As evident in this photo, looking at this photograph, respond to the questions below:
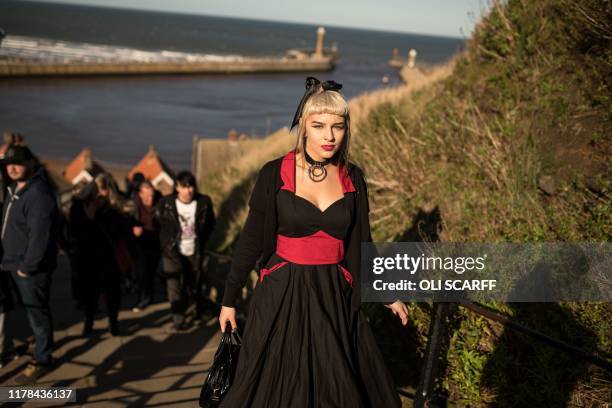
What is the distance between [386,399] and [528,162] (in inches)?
149

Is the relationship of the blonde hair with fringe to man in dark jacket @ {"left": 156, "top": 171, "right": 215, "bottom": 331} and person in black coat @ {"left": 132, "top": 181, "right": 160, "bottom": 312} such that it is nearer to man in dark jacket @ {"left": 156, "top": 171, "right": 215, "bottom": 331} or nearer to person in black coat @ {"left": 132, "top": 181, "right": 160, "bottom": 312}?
man in dark jacket @ {"left": 156, "top": 171, "right": 215, "bottom": 331}

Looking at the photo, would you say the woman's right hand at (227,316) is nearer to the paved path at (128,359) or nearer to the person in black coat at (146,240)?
the paved path at (128,359)

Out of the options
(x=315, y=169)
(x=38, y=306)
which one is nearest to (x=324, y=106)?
(x=315, y=169)

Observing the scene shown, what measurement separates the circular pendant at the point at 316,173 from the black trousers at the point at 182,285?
3346 mm

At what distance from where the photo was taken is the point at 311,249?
2.53 meters

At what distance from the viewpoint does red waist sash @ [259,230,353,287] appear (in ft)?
8.30

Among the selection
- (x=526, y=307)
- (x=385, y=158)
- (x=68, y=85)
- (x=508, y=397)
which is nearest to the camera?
(x=508, y=397)

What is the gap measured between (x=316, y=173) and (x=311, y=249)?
16.0 inches

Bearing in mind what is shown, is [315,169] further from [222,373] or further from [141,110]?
[141,110]

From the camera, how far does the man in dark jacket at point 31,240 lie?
409cm

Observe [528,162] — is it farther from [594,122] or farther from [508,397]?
[508,397]

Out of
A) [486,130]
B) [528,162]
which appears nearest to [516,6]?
[486,130]

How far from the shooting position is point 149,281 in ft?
21.3
